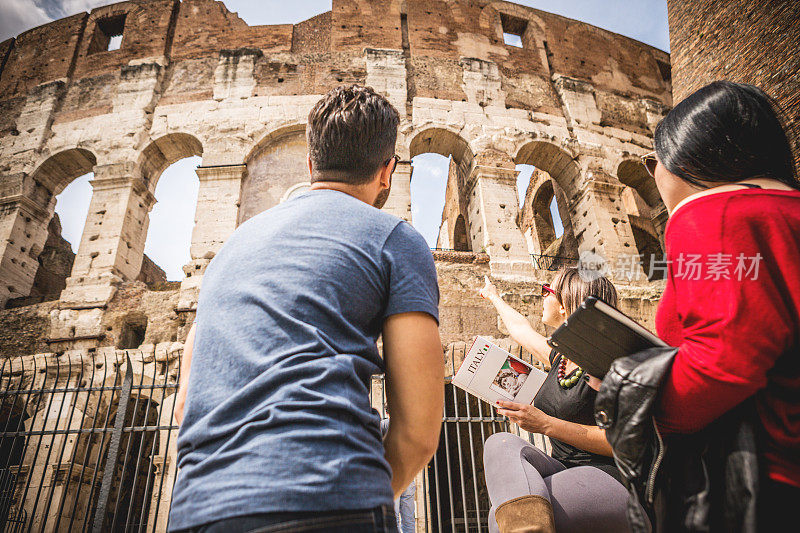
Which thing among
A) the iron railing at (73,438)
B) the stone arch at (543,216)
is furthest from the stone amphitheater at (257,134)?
the stone arch at (543,216)

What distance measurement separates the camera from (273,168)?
9414 millimetres

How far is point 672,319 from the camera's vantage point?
1.19 m

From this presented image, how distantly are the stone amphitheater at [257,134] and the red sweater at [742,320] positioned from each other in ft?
21.3

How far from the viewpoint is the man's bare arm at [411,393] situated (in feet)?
3.19

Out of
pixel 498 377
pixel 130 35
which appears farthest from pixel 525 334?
pixel 130 35

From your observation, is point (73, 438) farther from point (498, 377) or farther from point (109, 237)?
point (498, 377)

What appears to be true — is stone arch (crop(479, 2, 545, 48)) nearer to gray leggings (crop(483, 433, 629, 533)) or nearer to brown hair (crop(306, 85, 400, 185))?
brown hair (crop(306, 85, 400, 185))

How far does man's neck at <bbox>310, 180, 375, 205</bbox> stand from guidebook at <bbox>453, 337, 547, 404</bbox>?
1.31 metres

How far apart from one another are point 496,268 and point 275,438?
805 cm

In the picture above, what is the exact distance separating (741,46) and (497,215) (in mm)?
4889

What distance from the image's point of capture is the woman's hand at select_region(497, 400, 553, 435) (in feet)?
6.37

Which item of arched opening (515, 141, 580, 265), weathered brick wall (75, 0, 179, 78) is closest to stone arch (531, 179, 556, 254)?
arched opening (515, 141, 580, 265)

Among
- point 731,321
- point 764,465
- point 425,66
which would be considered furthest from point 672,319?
point 425,66

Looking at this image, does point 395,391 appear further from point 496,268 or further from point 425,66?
point 425,66
